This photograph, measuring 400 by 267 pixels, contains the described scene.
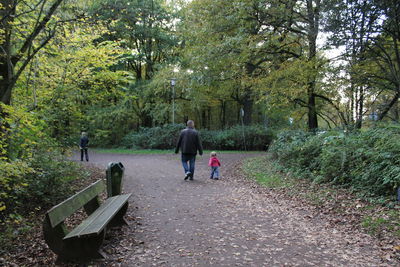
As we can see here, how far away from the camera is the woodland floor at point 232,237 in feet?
13.8

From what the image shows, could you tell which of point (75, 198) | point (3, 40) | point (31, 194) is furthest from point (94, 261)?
point (3, 40)

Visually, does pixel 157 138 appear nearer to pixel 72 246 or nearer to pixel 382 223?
pixel 382 223

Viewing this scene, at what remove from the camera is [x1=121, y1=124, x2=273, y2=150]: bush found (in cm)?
2323

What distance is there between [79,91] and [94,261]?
7.24 m

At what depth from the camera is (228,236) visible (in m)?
5.09

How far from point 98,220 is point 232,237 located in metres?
2.22

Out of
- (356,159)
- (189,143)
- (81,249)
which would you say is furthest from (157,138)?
(81,249)

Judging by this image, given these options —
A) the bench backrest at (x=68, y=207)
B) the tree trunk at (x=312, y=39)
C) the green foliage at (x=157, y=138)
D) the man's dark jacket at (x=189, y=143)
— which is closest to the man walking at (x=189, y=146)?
the man's dark jacket at (x=189, y=143)

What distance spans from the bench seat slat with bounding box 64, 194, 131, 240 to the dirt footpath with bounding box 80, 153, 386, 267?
522mm

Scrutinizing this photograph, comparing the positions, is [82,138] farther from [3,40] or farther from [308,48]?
[308,48]

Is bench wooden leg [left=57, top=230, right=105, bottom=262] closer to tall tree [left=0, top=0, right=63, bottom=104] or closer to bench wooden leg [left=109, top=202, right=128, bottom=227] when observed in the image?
bench wooden leg [left=109, top=202, right=128, bottom=227]

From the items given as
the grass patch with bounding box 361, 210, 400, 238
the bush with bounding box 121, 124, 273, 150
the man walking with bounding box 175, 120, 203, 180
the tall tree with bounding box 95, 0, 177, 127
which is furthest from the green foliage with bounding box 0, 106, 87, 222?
the tall tree with bounding box 95, 0, 177, 127

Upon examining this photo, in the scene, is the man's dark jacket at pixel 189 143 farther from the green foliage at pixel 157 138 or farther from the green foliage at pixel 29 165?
Result: the green foliage at pixel 157 138

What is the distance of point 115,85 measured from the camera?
35.2 feet
